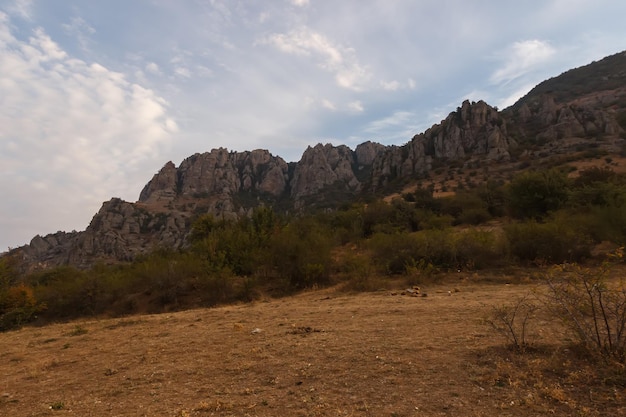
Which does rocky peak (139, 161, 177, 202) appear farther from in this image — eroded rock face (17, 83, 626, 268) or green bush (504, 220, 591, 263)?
green bush (504, 220, 591, 263)

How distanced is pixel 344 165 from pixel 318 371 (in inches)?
4802

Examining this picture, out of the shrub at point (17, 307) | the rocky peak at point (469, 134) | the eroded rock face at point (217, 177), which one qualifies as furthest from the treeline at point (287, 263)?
the eroded rock face at point (217, 177)

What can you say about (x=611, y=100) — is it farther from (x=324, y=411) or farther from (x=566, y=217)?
(x=324, y=411)

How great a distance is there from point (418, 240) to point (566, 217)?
7601 mm

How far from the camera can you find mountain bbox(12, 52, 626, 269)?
65562mm

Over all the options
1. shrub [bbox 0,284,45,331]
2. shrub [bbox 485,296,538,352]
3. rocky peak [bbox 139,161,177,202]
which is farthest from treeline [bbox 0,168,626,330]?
rocky peak [bbox 139,161,177,202]

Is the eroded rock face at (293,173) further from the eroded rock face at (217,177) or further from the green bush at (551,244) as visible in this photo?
the green bush at (551,244)

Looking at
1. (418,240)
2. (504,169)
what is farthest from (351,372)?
(504,169)

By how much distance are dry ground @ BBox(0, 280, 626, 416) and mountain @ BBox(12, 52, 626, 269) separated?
32.2m

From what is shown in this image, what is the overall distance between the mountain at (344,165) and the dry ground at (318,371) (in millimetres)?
32177

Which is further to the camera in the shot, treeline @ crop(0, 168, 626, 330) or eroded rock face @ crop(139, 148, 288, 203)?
eroded rock face @ crop(139, 148, 288, 203)

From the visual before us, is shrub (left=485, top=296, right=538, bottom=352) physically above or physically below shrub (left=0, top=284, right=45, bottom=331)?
below

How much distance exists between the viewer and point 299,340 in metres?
7.75

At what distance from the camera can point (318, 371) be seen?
19.0ft
